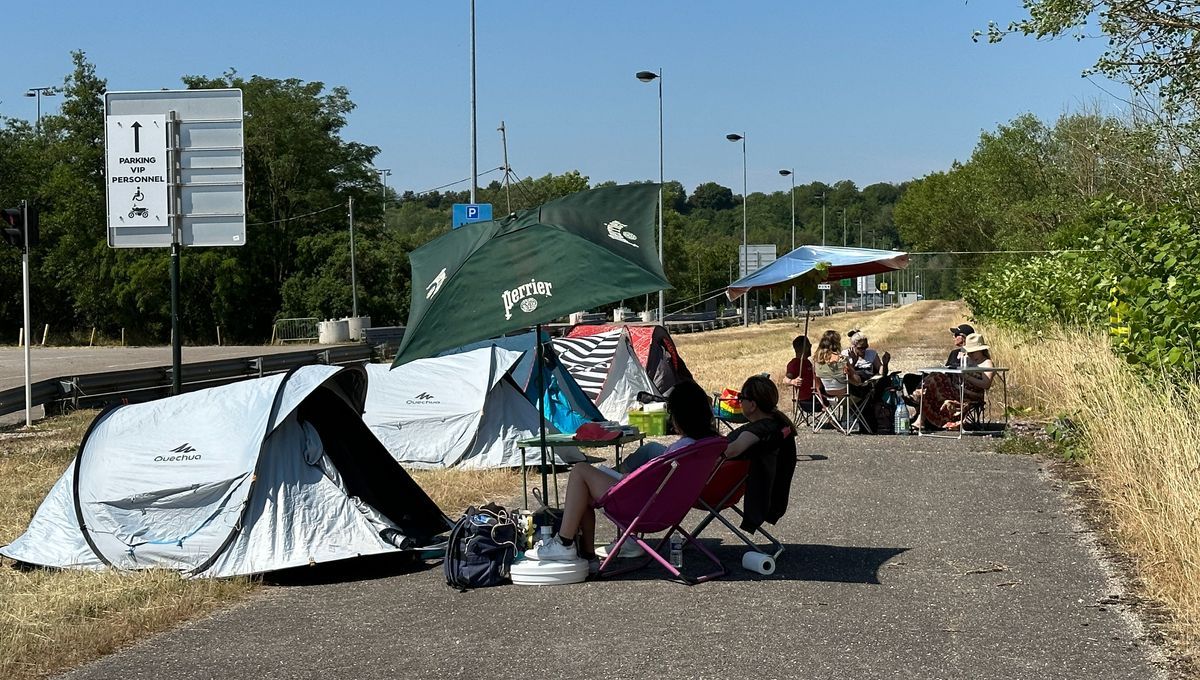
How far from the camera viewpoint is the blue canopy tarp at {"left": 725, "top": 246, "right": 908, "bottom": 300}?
16.3m

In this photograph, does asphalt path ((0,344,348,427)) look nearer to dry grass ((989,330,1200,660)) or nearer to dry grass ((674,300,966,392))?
dry grass ((674,300,966,392))

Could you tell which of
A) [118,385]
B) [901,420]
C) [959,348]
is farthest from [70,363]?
[901,420]

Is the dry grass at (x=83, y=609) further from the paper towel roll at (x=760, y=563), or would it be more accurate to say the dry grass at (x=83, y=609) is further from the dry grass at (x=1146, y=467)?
the dry grass at (x=1146, y=467)

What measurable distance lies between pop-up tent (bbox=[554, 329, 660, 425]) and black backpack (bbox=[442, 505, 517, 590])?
30.6 feet

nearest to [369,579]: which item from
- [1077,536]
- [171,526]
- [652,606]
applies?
[171,526]

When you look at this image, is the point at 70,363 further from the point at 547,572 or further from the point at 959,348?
the point at 547,572

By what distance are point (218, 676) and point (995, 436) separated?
10846mm

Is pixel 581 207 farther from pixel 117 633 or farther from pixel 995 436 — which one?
pixel 995 436

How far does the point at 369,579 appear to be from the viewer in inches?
318

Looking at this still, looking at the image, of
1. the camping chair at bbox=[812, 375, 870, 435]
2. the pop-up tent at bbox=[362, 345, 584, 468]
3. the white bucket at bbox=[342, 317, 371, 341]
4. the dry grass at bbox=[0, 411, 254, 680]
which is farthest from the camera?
the white bucket at bbox=[342, 317, 371, 341]

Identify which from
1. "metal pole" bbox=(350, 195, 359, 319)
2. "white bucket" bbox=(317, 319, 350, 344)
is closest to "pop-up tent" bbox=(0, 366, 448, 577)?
"white bucket" bbox=(317, 319, 350, 344)

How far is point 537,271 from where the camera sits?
26.3 ft

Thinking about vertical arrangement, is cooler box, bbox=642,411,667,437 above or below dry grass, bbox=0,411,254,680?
above

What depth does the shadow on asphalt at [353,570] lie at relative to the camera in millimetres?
8117
